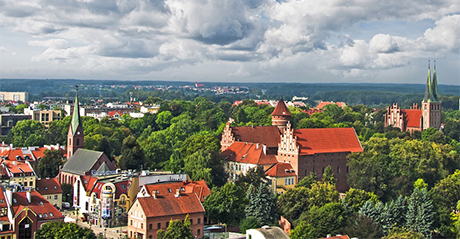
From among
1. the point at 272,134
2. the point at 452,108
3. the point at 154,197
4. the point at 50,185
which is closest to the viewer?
the point at 154,197

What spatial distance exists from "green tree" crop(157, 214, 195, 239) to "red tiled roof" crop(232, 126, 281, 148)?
88.2 ft

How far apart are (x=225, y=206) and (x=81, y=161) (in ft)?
73.8

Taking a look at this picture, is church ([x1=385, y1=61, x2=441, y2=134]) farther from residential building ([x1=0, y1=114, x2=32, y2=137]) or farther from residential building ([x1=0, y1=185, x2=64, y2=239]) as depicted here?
residential building ([x1=0, y1=185, x2=64, y2=239])

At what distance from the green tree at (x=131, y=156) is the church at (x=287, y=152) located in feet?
32.1

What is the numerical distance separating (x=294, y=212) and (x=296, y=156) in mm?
11900

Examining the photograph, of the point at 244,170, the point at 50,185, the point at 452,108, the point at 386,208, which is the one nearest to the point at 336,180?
the point at 244,170

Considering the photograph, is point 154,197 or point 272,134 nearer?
point 154,197

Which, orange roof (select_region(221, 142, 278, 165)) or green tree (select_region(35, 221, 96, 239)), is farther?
orange roof (select_region(221, 142, 278, 165))

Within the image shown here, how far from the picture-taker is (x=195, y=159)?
221 ft

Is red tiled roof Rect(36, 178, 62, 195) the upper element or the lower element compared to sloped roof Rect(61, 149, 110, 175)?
lower

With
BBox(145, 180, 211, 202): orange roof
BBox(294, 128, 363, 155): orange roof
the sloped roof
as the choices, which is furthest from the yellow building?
the sloped roof

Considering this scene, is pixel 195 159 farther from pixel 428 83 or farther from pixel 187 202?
pixel 428 83

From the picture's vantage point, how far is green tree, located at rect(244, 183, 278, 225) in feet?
183

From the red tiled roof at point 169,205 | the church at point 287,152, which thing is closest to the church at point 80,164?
the church at point 287,152
